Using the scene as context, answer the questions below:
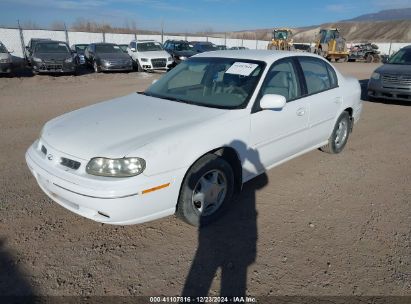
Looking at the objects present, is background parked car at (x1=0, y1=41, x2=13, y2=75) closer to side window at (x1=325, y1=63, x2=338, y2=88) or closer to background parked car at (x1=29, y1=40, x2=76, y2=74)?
background parked car at (x1=29, y1=40, x2=76, y2=74)

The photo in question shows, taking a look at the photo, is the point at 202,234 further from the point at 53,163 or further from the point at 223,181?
the point at 53,163

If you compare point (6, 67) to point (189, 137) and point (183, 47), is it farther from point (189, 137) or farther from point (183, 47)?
point (189, 137)

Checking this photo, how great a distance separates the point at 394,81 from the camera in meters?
9.61

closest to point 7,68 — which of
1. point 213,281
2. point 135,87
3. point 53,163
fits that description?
point 135,87

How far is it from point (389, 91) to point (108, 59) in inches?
502

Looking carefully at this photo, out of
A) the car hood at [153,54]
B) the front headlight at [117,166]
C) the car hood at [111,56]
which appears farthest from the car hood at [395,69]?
the car hood at [111,56]

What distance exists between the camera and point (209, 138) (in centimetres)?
318

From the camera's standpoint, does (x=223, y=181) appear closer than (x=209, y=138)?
No

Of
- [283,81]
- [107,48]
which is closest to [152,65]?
[107,48]

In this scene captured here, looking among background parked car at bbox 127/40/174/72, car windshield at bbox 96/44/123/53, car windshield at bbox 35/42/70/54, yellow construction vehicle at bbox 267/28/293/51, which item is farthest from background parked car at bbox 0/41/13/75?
yellow construction vehicle at bbox 267/28/293/51

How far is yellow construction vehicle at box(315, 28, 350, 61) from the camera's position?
32.0 m

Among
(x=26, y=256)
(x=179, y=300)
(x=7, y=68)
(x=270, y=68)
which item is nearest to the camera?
(x=179, y=300)

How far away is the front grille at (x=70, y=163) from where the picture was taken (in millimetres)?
2865

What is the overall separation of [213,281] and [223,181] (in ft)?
3.55
